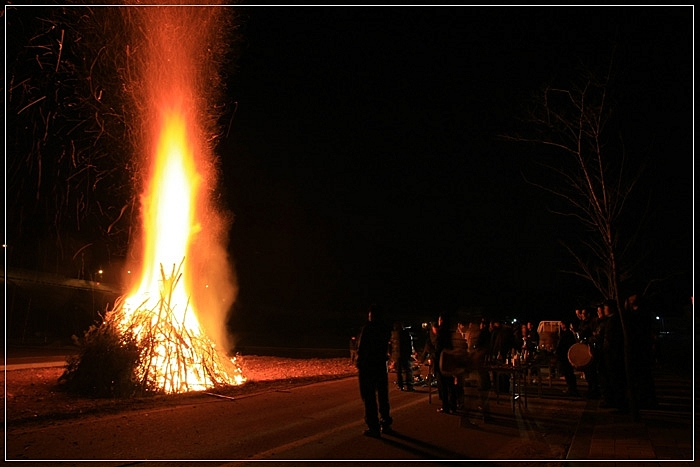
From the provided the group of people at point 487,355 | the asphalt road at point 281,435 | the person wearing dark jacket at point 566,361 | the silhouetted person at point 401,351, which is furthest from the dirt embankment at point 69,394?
the person wearing dark jacket at point 566,361

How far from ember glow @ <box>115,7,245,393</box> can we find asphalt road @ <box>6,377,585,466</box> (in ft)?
7.43

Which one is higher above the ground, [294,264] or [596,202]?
[294,264]

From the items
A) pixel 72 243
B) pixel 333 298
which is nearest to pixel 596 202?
pixel 72 243

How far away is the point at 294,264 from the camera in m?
66.3

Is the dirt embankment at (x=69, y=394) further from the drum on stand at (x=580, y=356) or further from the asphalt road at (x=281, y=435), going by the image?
the drum on stand at (x=580, y=356)

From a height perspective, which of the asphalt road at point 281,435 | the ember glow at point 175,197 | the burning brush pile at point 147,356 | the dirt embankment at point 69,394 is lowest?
the asphalt road at point 281,435

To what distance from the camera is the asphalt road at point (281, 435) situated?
25.1 ft

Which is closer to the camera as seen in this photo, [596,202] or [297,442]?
[297,442]

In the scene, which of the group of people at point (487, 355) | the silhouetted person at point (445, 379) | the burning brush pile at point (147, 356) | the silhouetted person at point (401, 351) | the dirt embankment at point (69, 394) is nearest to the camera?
the group of people at point (487, 355)

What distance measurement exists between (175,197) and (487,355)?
8.44 metres

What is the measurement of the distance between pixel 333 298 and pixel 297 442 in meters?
53.9

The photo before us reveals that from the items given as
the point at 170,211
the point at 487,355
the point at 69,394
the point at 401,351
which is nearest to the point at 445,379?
the point at 487,355

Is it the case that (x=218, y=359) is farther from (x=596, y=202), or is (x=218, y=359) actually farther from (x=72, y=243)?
(x=72, y=243)

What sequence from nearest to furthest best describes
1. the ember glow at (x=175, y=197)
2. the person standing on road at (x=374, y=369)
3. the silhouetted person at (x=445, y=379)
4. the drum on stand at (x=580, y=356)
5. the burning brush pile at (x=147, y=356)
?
the person standing on road at (x=374, y=369)
the silhouetted person at (x=445, y=379)
the drum on stand at (x=580, y=356)
the burning brush pile at (x=147, y=356)
the ember glow at (x=175, y=197)
